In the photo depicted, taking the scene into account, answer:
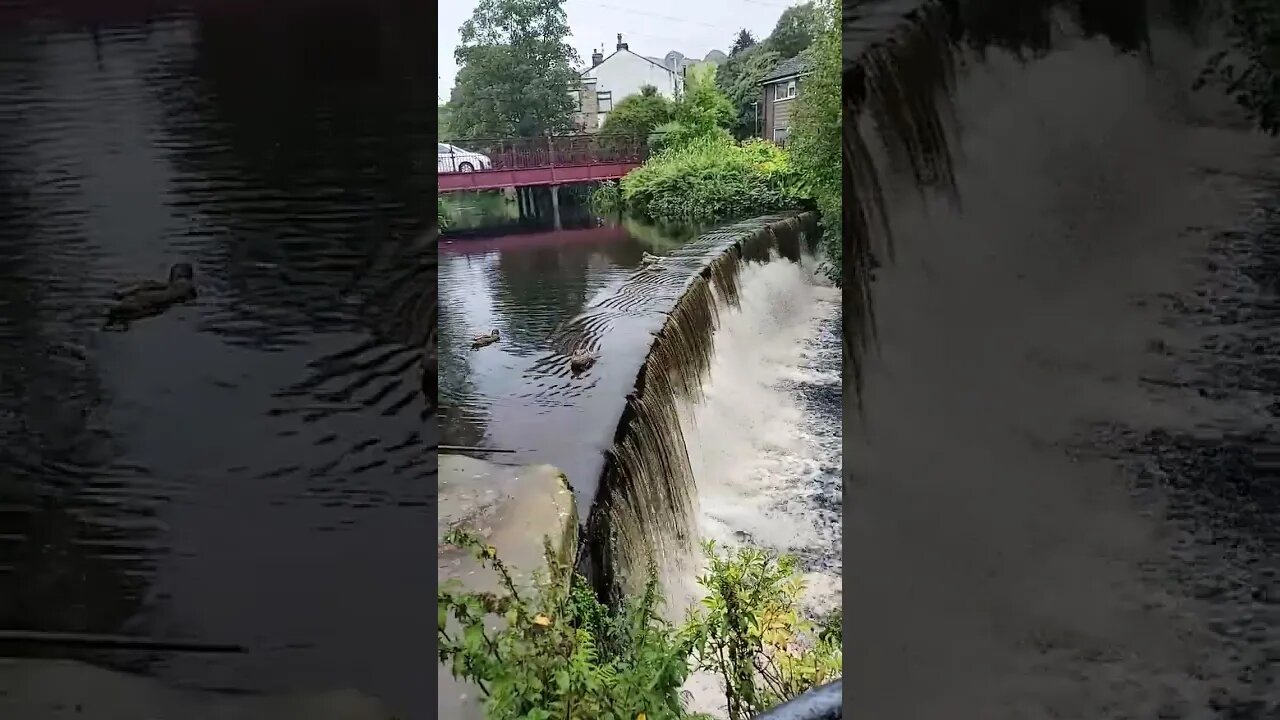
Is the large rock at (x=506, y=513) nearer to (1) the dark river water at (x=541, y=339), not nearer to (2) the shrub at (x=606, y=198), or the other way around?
(1) the dark river water at (x=541, y=339)

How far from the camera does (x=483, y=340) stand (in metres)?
4.74

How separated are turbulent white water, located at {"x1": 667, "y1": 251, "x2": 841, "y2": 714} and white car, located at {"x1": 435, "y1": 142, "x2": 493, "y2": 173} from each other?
152cm

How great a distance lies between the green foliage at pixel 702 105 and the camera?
187 inches

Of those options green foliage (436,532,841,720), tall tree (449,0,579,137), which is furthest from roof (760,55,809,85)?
green foliage (436,532,841,720)

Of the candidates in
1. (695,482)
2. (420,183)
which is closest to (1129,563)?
(420,183)

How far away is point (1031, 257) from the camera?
1.72ft

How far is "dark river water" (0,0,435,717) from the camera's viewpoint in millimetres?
592

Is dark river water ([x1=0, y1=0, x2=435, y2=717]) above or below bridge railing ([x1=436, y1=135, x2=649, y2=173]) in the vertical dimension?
below

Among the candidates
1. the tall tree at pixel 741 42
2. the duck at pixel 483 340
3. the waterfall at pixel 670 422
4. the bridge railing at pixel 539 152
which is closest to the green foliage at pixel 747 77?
the tall tree at pixel 741 42

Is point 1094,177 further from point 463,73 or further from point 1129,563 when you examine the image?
point 463,73

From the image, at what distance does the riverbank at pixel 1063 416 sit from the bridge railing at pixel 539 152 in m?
3.16

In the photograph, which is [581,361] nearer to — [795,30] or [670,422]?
[670,422]

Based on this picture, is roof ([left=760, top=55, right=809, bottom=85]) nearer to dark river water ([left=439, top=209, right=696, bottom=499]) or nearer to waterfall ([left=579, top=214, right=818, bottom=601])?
waterfall ([left=579, top=214, right=818, bottom=601])

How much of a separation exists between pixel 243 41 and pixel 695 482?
3.44 meters
